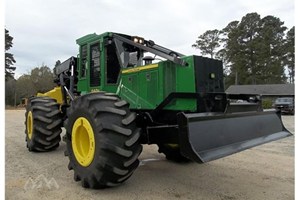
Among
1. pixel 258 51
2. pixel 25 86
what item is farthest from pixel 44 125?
pixel 258 51

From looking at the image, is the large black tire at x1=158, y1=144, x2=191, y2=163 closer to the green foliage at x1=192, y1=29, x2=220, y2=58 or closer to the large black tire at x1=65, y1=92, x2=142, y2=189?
the large black tire at x1=65, y1=92, x2=142, y2=189

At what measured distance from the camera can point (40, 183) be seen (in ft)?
15.2

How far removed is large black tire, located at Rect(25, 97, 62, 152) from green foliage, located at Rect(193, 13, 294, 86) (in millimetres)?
41017

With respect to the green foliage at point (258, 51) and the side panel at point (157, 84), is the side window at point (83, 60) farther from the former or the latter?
the green foliage at point (258, 51)

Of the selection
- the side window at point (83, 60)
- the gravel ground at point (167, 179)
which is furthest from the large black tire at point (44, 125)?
the side window at point (83, 60)

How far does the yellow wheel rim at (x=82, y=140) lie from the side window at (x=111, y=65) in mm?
1322

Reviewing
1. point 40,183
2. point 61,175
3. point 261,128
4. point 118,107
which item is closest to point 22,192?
point 40,183

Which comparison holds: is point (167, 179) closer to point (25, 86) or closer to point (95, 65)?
point (95, 65)

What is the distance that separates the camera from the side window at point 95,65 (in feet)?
19.5

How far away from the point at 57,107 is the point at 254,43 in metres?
44.4

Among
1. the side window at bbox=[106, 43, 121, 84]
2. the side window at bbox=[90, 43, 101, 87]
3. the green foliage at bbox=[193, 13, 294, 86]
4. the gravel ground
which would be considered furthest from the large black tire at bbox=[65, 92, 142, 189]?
the green foliage at bbox=[193, 13, 294, 86]

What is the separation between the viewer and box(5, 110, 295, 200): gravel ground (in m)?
4.18

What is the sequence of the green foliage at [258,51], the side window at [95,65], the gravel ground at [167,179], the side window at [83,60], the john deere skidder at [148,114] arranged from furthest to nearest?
the green foliage at [258,51] < the side window at [83,60] < the side window at [95,65] < the gravel ground at [167,179] < the john deere skidder at [148,114]

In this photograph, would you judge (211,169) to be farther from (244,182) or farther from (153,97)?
(153,97)
